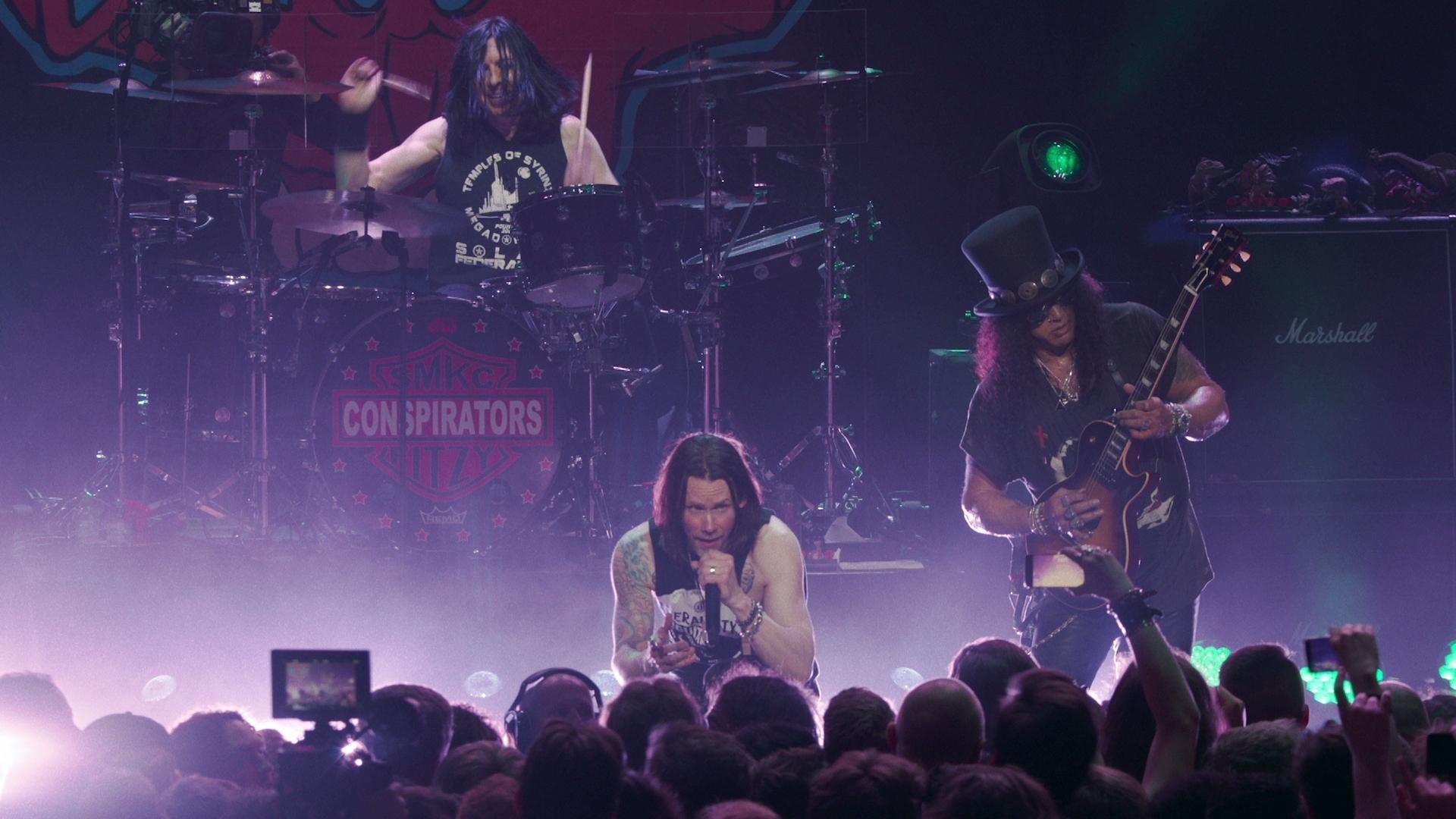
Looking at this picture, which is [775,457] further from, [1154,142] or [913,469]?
[1154,142]

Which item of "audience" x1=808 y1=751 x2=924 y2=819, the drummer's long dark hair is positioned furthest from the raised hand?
"audience" x1=808 y1=751 x2=924 y2=819

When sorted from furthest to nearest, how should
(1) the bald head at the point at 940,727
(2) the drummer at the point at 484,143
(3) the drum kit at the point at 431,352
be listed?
(2) the drummer at the point at 484,143 → (3) the drum kit at the point at 431,352 → (1) the bald head at the point at 940,727

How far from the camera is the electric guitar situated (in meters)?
5.43

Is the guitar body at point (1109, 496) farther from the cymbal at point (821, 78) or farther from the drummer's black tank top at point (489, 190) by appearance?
the drummer's black tank top at point (489, 190)

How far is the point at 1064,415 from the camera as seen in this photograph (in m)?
5.64

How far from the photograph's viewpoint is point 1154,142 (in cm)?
858

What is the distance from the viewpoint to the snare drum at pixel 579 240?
704 centimetres

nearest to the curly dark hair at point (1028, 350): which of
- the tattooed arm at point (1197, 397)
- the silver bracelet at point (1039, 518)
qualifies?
the tattooed arm at point (1197, 397)

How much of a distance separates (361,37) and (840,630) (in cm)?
407

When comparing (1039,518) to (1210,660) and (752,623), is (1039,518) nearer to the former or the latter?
(752,623)

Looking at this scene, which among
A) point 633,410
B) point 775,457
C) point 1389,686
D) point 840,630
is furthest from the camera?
point 775,457

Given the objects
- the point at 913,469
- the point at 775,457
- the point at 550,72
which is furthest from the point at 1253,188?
the point at 550,72

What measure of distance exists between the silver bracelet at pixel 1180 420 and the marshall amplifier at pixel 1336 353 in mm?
2094

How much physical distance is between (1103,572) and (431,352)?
4900 mm
